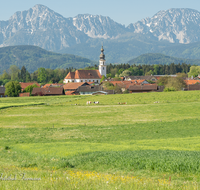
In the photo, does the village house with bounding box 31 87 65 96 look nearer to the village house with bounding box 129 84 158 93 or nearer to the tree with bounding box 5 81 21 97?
the tree with bounding box 5 81 21 97

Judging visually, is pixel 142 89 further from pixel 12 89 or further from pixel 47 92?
pixel 12 89

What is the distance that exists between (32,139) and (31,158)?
35.5 ft

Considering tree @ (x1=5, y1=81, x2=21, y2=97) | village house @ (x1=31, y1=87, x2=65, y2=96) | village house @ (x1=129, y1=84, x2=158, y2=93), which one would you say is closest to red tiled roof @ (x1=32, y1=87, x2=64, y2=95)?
village house @ (x1=31, y1=87, x2=65, y2=96)

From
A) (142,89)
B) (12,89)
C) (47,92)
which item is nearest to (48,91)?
(47,92)

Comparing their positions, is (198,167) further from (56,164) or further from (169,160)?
(56,164)


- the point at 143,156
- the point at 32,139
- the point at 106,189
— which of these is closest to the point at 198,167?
the point at 143,156

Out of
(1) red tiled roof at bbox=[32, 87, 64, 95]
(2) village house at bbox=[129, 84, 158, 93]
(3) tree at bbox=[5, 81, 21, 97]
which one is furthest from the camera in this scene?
(1) red tiled roof at bbox=[32, 87, 64, 95]

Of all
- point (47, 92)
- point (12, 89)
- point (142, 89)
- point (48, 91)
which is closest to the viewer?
point (142, 89)

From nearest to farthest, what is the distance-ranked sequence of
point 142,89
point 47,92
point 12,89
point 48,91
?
point 142,89 < point 12,89 < point 47,92 < point 48,91

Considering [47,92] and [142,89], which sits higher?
[142,89]

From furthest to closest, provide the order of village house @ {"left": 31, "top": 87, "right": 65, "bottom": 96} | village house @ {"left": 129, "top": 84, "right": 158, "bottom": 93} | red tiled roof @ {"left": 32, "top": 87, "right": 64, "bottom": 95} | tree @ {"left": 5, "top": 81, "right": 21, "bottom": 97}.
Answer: red tiled roof @ {"left": 32, "top": 87, "right": 64, "bottom": 95}, village house @ {"left": 31, "top": 87, "right": 65, "bottom": 96}, tree @ {"left": 5, "top": 81, "right": 21, "bottom": 97}, village house @ {"left": 129, "top": 84, "right": 158, "bottom": 93}

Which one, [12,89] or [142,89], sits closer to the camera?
[142,89]

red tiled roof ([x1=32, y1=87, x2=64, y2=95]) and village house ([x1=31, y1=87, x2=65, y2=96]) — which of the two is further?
red tiled roof ([x1=32, y1=87, x2=64, y2=95])

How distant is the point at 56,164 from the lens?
54.5 ft
